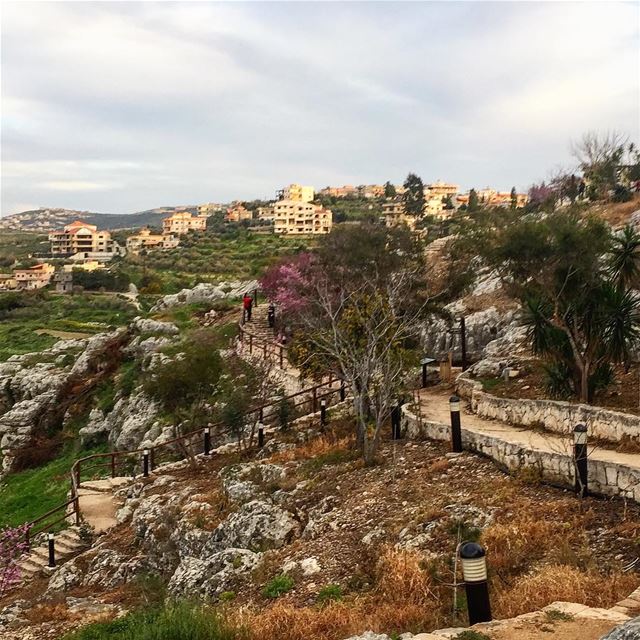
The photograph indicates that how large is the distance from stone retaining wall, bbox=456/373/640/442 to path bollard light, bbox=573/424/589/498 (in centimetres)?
240

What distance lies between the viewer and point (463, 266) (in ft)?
98.3

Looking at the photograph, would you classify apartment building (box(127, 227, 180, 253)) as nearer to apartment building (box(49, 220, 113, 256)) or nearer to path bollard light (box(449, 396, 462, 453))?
apartment building (box(49, 220, 113, 256))

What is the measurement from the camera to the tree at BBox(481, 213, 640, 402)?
14.6m

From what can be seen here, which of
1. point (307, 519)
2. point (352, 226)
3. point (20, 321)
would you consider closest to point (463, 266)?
point (352, 226)

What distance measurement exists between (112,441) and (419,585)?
22787 mm

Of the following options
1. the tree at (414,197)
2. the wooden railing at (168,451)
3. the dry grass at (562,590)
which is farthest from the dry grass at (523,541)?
the tree at (414,197)

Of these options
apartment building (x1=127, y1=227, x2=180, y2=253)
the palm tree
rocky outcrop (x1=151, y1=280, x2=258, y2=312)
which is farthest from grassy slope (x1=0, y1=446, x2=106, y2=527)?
apartment building (x1=127, y1=227, x2=180, y2=253)

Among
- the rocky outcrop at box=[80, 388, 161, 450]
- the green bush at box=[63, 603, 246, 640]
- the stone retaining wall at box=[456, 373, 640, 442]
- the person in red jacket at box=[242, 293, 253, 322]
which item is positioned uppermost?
the person in red jacket at box=[242, 293, 253, 322]

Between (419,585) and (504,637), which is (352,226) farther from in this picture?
(504,637)

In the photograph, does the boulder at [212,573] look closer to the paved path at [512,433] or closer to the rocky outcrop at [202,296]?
the paved path at [512,433]

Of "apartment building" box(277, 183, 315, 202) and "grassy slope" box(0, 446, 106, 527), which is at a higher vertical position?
"apartment building" box(277, 183, 315, 202)

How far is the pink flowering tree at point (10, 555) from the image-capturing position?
1551 cm

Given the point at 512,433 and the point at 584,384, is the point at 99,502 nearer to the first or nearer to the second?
the point at 512,433

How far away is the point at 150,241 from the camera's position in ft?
494
